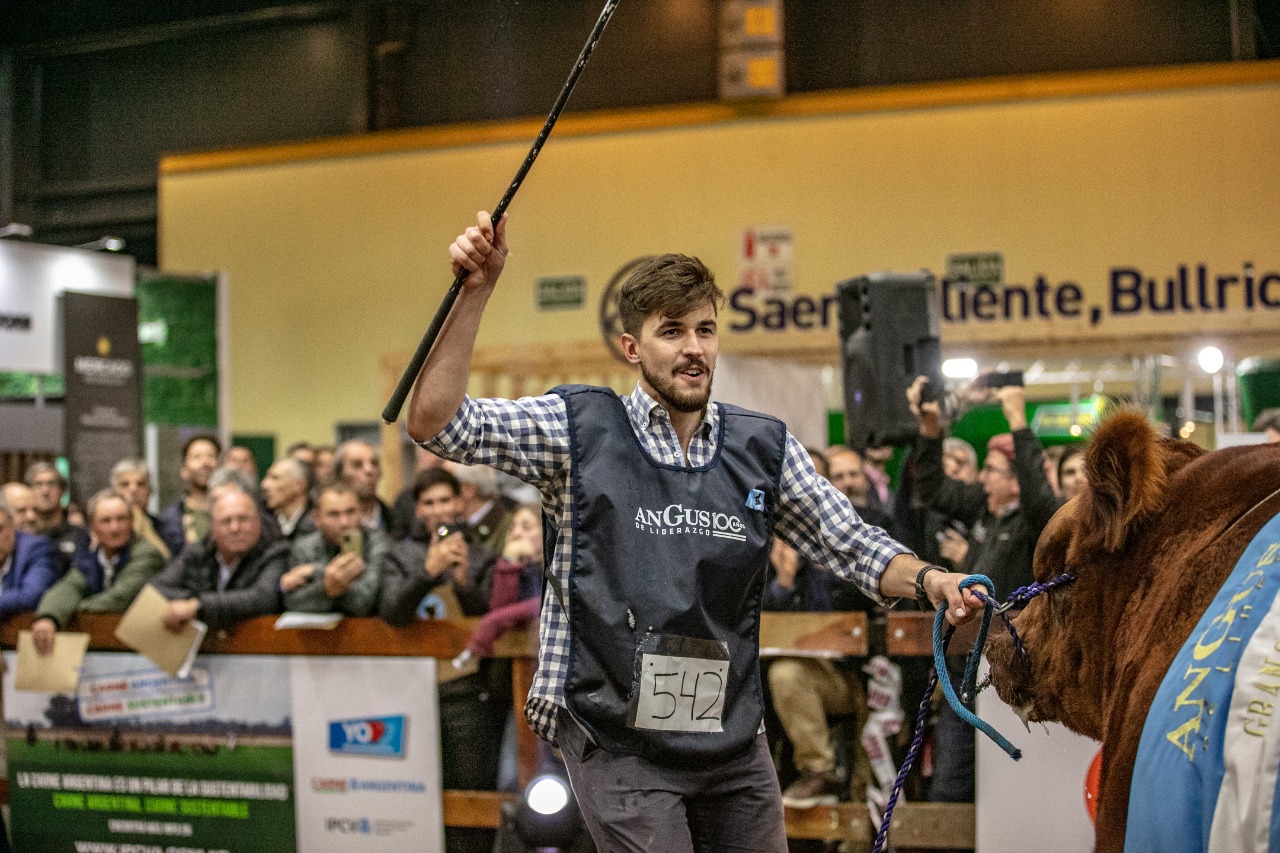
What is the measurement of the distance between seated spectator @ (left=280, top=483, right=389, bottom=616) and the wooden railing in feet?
0.38

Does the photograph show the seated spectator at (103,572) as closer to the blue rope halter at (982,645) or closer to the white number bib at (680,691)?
the white number bib at (680,691)

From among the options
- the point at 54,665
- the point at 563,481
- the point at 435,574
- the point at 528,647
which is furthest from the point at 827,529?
the point at 54,665

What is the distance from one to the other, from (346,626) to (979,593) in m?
3.70

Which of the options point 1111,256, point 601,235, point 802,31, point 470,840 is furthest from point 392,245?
point 470,840

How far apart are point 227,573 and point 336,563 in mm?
800

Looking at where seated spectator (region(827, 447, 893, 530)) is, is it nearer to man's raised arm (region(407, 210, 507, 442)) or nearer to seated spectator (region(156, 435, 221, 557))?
man's raised arm (region(407, 210, 507, 442))

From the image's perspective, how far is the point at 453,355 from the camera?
2852mm

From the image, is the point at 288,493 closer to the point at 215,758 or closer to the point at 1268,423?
the point at 215,758

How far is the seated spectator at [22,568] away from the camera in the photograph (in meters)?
6.71

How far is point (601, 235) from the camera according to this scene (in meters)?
14.2

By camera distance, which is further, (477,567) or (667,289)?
(477,567)

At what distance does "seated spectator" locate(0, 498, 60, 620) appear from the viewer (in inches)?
264

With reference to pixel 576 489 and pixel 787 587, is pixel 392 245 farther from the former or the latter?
pixel 576 489

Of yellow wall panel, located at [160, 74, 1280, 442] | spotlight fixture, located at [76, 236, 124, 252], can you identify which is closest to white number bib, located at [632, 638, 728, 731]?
yellow wall panel, located at [160, 74, 1280, 442]
